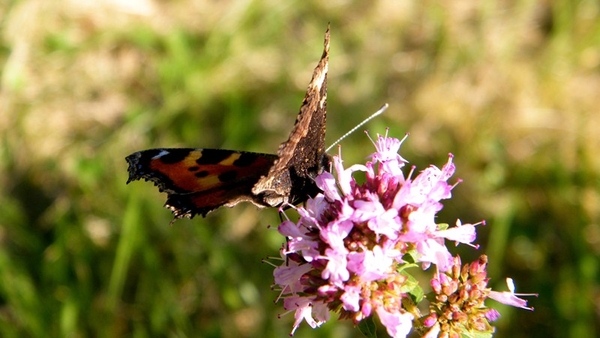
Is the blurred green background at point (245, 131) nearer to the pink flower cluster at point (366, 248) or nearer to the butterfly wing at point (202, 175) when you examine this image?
the butterfly wing at point (202, 175)

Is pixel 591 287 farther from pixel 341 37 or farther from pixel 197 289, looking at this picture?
pixel 341 37

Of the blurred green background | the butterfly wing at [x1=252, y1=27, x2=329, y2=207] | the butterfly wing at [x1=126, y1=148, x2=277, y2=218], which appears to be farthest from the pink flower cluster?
the blurred green background

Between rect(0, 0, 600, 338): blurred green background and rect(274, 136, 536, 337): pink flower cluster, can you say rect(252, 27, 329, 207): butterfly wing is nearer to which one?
rect(274, 136, 536, 337): pink flower cluster

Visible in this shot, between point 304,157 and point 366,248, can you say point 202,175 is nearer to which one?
point 304,157

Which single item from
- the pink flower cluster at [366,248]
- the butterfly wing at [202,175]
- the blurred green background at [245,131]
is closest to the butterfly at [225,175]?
the butterfly wing at [202,175]

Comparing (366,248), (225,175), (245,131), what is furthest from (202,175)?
(245,131)

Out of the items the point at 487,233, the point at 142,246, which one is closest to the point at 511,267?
the point at 487,233
